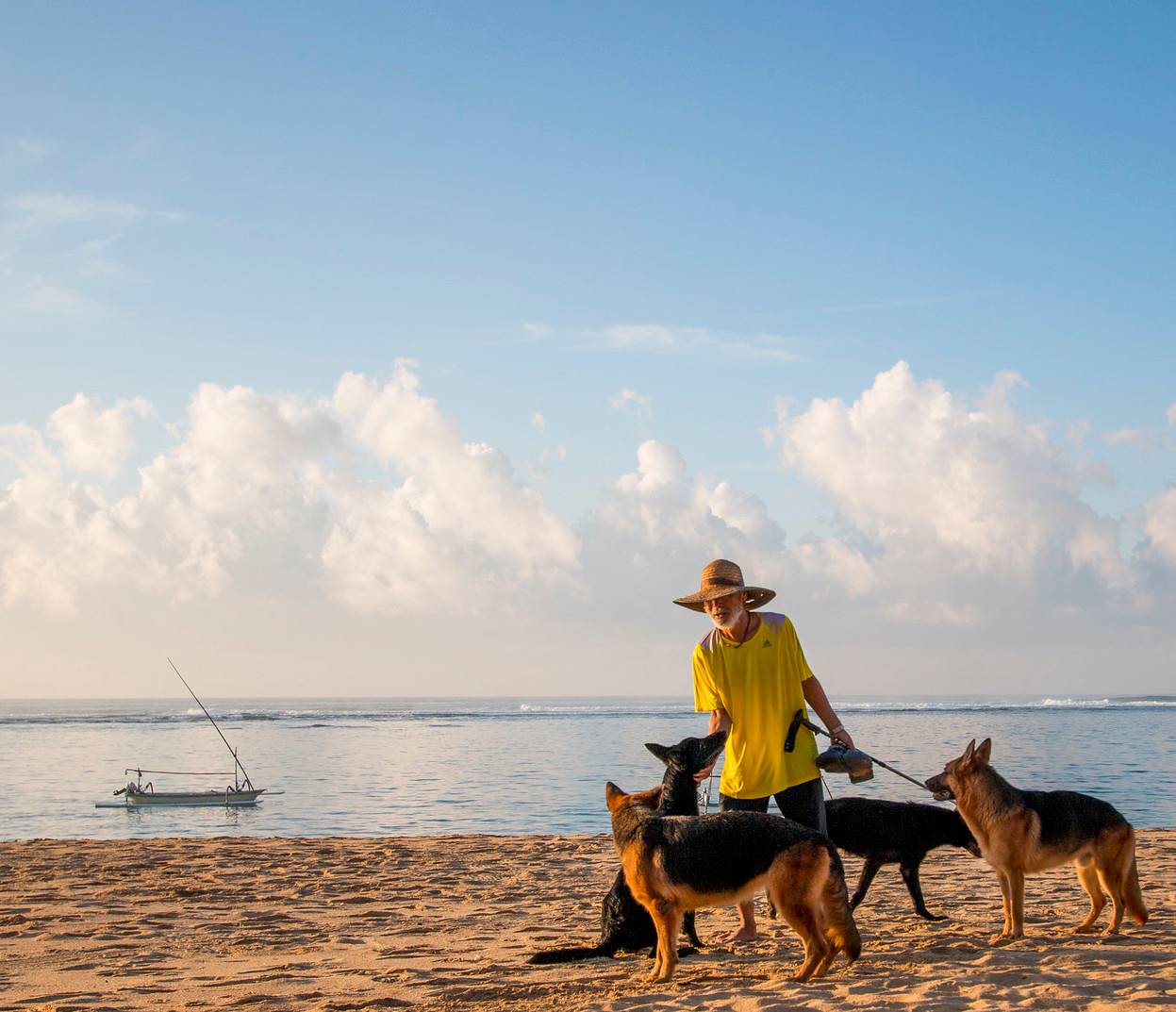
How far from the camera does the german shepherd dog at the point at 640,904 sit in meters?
5.45

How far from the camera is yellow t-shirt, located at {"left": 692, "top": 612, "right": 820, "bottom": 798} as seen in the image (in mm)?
5691

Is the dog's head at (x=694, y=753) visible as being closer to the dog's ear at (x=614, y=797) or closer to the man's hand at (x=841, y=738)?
the dog's ear at (x=614, y=797)

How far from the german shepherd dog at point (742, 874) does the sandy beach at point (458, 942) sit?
19 cm

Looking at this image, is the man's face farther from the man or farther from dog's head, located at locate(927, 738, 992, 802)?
dog's head, located at locate(927, 738, 992, 802)

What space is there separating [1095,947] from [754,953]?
1791 mm

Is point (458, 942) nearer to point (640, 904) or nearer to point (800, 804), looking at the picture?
point (640, 904)

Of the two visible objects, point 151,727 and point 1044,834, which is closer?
point 1044,834

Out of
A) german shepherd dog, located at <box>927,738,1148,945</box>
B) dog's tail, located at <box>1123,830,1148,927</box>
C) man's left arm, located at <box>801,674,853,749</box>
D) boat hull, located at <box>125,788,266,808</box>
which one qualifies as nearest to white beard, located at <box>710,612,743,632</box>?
man's left arm, located at <box>801,674,853,749</box>

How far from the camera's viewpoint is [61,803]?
2131cm

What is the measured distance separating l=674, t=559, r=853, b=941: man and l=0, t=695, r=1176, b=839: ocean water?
10568 millimetres

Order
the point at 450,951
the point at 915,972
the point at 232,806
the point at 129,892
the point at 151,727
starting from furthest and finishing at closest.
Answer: the point at 151,727 < the point at 232,806 < the point at 129,892 < the point at 450,951 < the point at 915,972

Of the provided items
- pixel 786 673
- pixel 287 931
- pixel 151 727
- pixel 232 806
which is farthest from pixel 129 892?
pixel 151 727

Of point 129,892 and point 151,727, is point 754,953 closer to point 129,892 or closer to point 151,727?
point 129,892

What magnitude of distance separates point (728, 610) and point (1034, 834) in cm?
219
